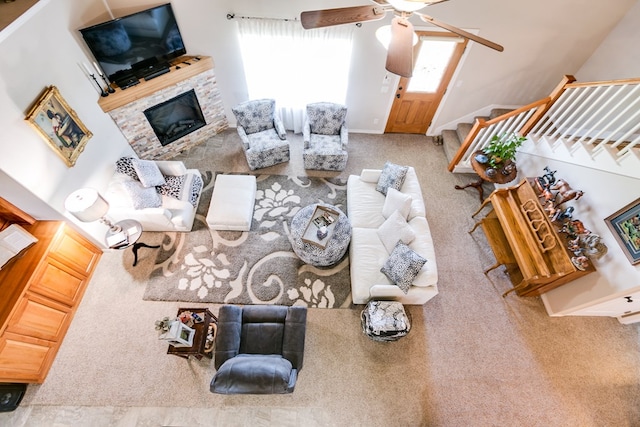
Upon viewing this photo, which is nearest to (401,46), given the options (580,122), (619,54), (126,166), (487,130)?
(487,130)

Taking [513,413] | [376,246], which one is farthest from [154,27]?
[513,413]

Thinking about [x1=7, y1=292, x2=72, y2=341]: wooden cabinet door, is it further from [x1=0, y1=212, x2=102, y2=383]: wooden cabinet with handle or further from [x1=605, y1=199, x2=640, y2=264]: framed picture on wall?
[x1=605, y1=199, x2=640, y2=264]: framed picture on wall

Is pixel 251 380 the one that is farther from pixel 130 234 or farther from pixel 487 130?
pixel 487 130

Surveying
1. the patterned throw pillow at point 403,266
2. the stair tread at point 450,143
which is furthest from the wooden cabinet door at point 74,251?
the stair tread at point 450,143

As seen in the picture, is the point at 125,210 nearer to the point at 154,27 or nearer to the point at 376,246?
the point at 154,27

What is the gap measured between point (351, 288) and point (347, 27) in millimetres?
3819

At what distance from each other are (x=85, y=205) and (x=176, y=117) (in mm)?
2423

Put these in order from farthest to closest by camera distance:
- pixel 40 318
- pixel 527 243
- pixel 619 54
Result: pixel 619 54
pixel 527 243
pixel 40 318

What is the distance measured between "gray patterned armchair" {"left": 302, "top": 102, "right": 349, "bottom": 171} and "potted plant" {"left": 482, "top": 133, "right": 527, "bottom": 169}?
7.33 ft

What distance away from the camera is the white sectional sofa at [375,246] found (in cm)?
344

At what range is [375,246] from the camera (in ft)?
12.7

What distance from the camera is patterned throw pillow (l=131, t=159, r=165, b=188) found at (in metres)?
4.03

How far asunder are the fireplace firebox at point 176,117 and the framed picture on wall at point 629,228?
239 inches

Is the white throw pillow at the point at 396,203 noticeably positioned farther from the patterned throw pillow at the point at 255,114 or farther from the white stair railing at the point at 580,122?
the patterned throw pillow at the point at 255,114
